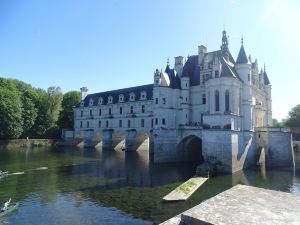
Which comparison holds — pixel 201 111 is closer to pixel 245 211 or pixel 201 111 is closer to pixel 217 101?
pixel 217 101

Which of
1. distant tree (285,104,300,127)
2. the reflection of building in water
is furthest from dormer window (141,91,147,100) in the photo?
distant tree (285,104,300,127)

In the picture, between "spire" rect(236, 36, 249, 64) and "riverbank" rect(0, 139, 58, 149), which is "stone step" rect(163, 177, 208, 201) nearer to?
"spire" rect(236, 36, 249, 64)

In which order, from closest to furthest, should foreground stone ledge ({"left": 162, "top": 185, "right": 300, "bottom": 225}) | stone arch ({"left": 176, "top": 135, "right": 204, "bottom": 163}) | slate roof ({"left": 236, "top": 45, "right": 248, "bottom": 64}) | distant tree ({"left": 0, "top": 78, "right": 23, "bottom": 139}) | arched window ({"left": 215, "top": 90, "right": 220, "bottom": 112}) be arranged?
foreground stone ledge ({"left": 162, "top": 185, "right": 300, "bottom": 225}) → arched window ({"left": 215, "top": 90, "right": 220, "bottom": 112}) → slate roof ({"left": 236, "top": 45, "right": 248, "bottom": 64}) → stone arch ({"left": 176, "top": 135, "right": 204, "bottom": 163}) → distant tree ({"left": 0, "top": 78, "right": 23, "bottom": 139})

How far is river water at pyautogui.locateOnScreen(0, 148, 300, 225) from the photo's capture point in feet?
51.6

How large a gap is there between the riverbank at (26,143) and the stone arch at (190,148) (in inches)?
1458

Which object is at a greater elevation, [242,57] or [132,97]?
[242,57]

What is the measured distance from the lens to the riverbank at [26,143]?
55700 millimetres

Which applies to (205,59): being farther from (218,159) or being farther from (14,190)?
(14,190)

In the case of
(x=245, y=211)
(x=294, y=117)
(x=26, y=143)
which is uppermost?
(x=294, y=117)

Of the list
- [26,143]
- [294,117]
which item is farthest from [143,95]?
[294,117]

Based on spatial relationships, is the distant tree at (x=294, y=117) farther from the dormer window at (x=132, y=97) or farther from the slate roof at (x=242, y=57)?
the dormer window at (x=132, y=97)

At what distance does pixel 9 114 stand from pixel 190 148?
1421 inches

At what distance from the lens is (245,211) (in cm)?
962

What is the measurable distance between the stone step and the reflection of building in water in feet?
26.9
